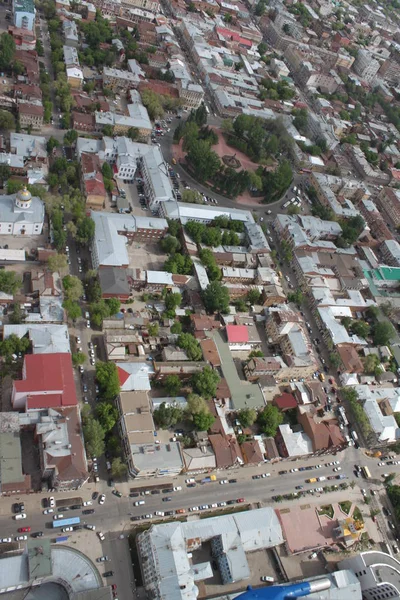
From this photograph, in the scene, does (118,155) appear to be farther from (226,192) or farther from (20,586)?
(20,586)

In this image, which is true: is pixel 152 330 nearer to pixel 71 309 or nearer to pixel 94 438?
pixel 71 309

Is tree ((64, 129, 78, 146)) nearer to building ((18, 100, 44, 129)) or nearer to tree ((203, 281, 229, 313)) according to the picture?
building ((18, 100, 44, 129))

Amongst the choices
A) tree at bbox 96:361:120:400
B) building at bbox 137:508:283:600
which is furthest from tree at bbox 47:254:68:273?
building at bbox 137:508:283:600

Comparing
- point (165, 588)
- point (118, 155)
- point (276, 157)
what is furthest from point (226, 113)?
point (165, 588)

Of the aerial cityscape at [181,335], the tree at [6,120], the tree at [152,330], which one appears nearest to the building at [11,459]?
the aerial cityscape at [181,335]

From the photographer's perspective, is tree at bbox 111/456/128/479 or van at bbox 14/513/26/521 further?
tree at bbox 111/456/128/479

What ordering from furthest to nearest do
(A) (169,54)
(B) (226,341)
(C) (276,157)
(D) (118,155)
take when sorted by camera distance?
(A) (169,54) < (C) (276,157) < (D) (118,155) < (B) (226,341)
